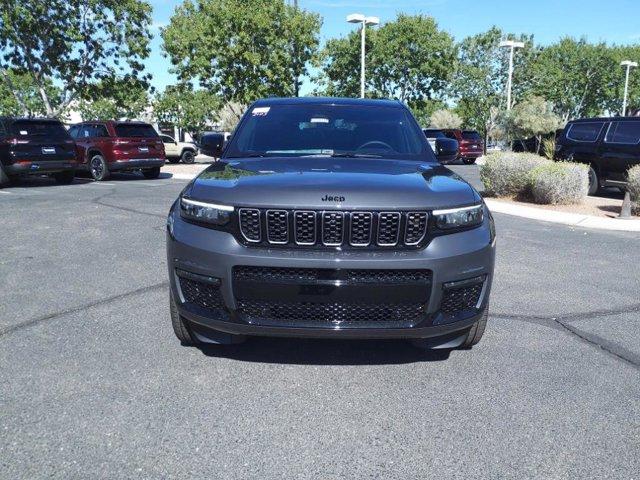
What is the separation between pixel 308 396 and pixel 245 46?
23.6 m

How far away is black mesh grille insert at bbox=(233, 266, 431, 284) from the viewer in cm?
295

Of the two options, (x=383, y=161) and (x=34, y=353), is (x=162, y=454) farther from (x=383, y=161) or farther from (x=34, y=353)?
(x=383, y=161)

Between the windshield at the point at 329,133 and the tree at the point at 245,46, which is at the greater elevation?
the tree at the point at 245,46

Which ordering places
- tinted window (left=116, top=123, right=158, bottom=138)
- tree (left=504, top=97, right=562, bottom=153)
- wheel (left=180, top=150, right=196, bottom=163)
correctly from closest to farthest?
tinted window (left=116, top=123, right=158, bottom=138) < wheel (left=180, top=150, right=196, bottom=163) < tree (left=504, top=97, right=562, bottom=153)

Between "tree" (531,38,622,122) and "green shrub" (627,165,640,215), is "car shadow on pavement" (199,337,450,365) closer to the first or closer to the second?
"green shrub" (627,165,640,215)

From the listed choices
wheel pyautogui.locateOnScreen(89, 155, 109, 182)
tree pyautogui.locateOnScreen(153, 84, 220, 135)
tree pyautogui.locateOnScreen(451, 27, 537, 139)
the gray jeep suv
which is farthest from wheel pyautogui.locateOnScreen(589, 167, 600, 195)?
tree pyautogui.locateOnScreen(451, 27, 537, 139)

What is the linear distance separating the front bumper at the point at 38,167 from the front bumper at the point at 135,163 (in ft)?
5.43

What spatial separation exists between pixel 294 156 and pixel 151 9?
2348 cm

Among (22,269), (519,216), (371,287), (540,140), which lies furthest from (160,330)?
(540,140)

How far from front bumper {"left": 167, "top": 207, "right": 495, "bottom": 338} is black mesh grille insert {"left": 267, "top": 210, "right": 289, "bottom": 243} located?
7 cm

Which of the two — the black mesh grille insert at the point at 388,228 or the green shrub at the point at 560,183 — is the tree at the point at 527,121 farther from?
the black mesh grille insert at the point at 388,228

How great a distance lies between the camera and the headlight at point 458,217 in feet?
10.1

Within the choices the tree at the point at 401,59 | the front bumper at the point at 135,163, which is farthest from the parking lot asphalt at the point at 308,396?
the tree at the point at 401,59

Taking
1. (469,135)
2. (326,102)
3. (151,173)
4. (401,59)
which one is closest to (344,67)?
(401,59)
